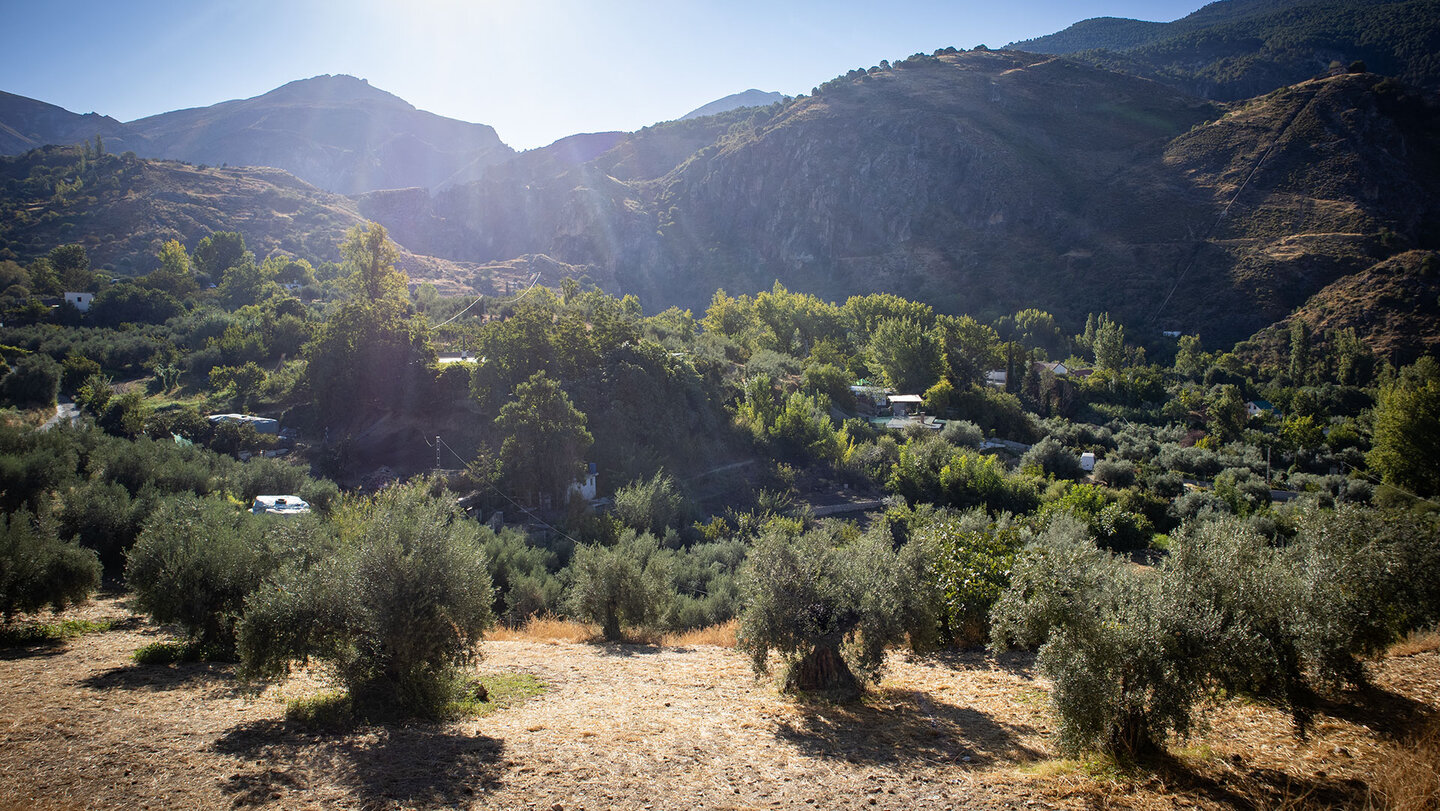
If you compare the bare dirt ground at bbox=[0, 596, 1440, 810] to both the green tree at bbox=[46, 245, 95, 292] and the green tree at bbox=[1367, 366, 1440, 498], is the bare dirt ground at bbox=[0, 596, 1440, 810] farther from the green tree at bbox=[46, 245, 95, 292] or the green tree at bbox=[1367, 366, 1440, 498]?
the green tree at bbox=[46, 245, 95, 292]

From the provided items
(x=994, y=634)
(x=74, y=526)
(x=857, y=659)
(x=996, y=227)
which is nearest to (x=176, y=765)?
(x=857, y=659)

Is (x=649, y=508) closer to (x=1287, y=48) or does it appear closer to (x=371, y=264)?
(x=371, y=264)

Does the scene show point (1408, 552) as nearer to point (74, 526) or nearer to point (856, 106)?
point (74, 526)

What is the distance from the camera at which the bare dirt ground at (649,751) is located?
614 centimetres

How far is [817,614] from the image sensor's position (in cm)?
898

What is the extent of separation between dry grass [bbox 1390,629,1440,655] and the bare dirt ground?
0.77ft

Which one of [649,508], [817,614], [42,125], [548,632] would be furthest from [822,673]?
[42,125]

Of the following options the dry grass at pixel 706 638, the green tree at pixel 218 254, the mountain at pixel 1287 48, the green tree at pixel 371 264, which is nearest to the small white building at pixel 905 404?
the dry grass at pixel 706 638

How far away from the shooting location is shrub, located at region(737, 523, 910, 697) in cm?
902

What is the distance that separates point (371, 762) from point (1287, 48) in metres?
161

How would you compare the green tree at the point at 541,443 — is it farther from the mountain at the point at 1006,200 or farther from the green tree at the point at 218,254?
the mountain at the point at 1006,200

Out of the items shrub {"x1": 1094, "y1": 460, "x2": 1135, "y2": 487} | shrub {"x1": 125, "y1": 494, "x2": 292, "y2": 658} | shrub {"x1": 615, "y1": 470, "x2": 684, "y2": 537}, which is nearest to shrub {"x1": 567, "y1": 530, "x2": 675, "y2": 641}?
shrub {"x1": 125, "y1": 494, "x2": 292, "y2": 658}

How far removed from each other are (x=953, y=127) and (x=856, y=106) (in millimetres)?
19134

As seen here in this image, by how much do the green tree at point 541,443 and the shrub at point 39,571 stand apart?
1304 cm
